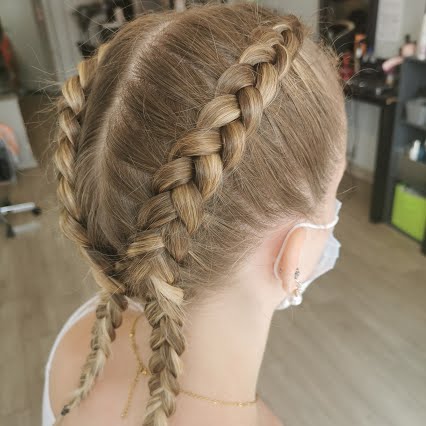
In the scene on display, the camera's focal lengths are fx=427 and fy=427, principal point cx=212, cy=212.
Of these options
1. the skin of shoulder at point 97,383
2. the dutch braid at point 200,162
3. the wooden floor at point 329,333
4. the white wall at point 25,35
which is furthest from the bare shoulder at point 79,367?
the white wall at point 25,35

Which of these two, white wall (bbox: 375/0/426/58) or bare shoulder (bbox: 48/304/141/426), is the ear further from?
white wall (bbox: 375/0/426/58)

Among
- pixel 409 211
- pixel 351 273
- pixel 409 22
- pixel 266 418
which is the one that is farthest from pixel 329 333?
pixel 409 22

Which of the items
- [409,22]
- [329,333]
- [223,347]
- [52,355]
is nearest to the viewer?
[223,347]

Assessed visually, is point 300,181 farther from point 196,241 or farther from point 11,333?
point 11,333

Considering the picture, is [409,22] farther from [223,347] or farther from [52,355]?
[52,355]

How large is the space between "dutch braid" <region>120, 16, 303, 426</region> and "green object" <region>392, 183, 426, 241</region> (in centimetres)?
227

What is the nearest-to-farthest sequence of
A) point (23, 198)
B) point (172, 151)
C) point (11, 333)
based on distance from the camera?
point (172, 151) → point (11, 333) → point (23, 198)

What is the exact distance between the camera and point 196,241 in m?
0.63

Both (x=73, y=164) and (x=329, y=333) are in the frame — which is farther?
(x=329, y=333)

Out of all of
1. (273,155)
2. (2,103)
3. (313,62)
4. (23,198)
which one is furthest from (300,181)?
(2,103)

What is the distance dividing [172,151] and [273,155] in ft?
0.49

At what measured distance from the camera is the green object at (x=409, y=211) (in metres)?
2.59

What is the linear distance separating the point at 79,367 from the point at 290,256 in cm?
49

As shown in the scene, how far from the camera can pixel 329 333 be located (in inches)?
79.3
